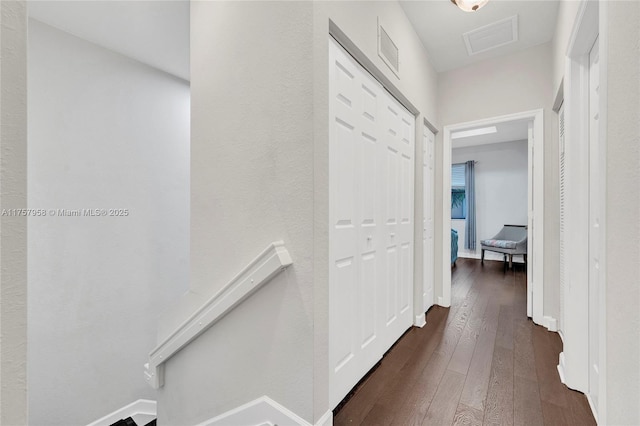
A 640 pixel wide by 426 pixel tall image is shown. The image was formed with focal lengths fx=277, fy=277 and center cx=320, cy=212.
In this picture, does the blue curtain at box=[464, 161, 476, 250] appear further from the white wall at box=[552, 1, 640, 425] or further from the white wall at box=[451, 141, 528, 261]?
Answer: the white wall at box=[552, 1, 640, 425]

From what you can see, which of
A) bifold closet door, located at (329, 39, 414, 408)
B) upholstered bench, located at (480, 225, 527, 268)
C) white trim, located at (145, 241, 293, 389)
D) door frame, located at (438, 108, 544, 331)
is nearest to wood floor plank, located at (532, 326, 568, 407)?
door frame, located at (438, 108, 544, 331)

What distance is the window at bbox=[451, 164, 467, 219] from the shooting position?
6.59m

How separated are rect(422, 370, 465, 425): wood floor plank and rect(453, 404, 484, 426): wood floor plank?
20 millimetres

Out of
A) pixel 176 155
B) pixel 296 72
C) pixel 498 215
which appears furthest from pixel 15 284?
pixel 498 215

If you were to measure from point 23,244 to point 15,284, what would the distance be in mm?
73

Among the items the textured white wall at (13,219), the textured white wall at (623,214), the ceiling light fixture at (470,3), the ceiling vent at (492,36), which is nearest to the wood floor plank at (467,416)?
Result: the textured white wall at (623,214)

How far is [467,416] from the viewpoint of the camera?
150 centimetres

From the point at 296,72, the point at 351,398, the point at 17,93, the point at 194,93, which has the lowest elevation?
the point at 351,398

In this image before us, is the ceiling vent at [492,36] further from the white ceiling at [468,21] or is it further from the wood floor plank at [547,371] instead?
the wood floor plank at [547,371]

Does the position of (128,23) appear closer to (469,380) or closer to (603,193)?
(603,193)

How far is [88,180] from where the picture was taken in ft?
8.34

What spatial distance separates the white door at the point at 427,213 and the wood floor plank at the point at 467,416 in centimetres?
123

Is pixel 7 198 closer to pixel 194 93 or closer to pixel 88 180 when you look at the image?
pixel 194 93

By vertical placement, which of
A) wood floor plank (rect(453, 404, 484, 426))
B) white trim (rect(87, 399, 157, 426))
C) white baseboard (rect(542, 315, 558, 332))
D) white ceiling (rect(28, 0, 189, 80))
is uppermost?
white ceiling (rect(28, 0, 189, 80))
